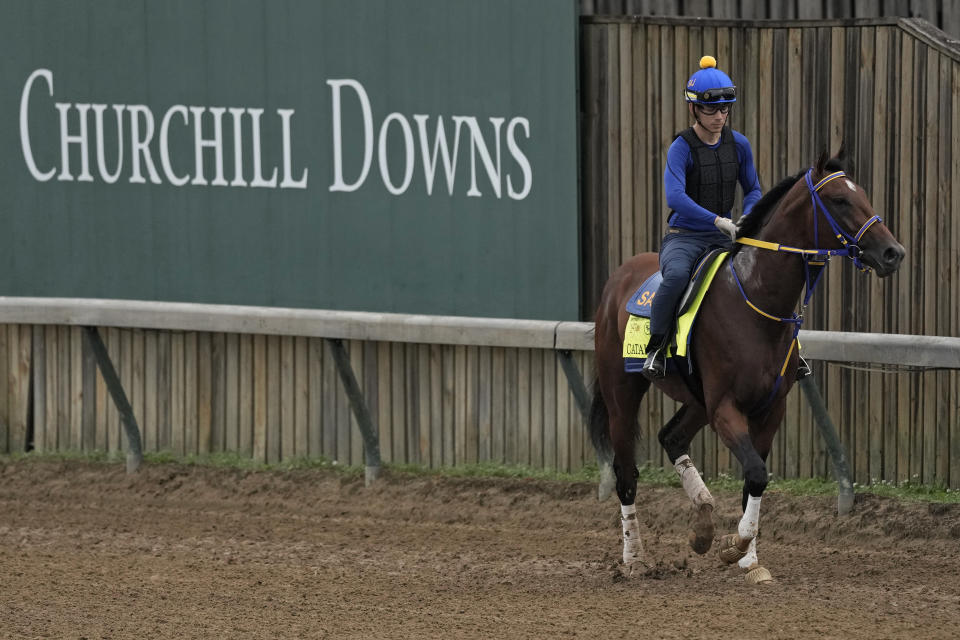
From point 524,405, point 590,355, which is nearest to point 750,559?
point 590,355

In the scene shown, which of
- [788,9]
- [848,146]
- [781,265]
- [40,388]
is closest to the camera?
[781,265]

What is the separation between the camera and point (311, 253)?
37.5ft

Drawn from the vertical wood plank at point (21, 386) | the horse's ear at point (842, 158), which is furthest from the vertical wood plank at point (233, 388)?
the horse's ear at point (842, 158)

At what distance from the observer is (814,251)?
810 cm

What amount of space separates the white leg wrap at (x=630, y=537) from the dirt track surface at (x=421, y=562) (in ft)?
0.40

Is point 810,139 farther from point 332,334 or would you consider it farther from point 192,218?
point 192,218

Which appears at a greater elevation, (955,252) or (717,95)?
(717,95)

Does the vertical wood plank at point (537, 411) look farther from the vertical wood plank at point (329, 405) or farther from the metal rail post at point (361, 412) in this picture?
the vertical wood plank at point (329, 405)

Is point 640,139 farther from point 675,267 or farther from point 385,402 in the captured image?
point 385,402

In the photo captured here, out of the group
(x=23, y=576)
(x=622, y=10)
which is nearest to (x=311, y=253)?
(x=622, y=10)

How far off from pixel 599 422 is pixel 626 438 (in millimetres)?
449

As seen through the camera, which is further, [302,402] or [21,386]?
[21,386]

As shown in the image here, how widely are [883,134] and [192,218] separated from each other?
4714 millimetres

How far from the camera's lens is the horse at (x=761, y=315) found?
26.2ft
